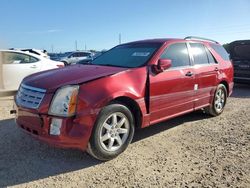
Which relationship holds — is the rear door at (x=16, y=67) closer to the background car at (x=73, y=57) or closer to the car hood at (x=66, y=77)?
the car hood at (x=66, y=77)

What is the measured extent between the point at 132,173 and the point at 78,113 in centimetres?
102

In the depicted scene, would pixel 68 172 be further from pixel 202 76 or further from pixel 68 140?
pixel 202 76

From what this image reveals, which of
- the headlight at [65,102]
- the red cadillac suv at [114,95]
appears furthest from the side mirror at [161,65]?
the headlight at [65,102]

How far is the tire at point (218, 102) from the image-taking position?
249 inches

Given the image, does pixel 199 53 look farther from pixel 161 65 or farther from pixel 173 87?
pixel 161 65

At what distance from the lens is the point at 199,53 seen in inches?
235

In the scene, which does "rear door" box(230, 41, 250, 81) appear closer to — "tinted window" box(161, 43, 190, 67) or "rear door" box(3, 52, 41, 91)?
"tinted window" box(161, 43, 190, 67)

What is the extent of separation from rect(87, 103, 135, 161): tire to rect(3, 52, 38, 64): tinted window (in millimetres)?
5628

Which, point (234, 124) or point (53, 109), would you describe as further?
point (234, 124)

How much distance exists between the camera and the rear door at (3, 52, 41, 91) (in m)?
8.31

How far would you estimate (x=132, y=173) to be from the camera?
12.0 ft

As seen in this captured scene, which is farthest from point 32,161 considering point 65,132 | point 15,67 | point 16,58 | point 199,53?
point 16,58

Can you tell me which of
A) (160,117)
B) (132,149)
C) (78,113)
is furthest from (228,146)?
(78,113)

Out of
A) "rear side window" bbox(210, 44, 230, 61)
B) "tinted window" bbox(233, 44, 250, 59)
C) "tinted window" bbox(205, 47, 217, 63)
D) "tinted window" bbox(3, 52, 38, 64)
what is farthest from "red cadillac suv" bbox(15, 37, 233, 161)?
"tinted window" bbox(233, 44, 250, 59)
